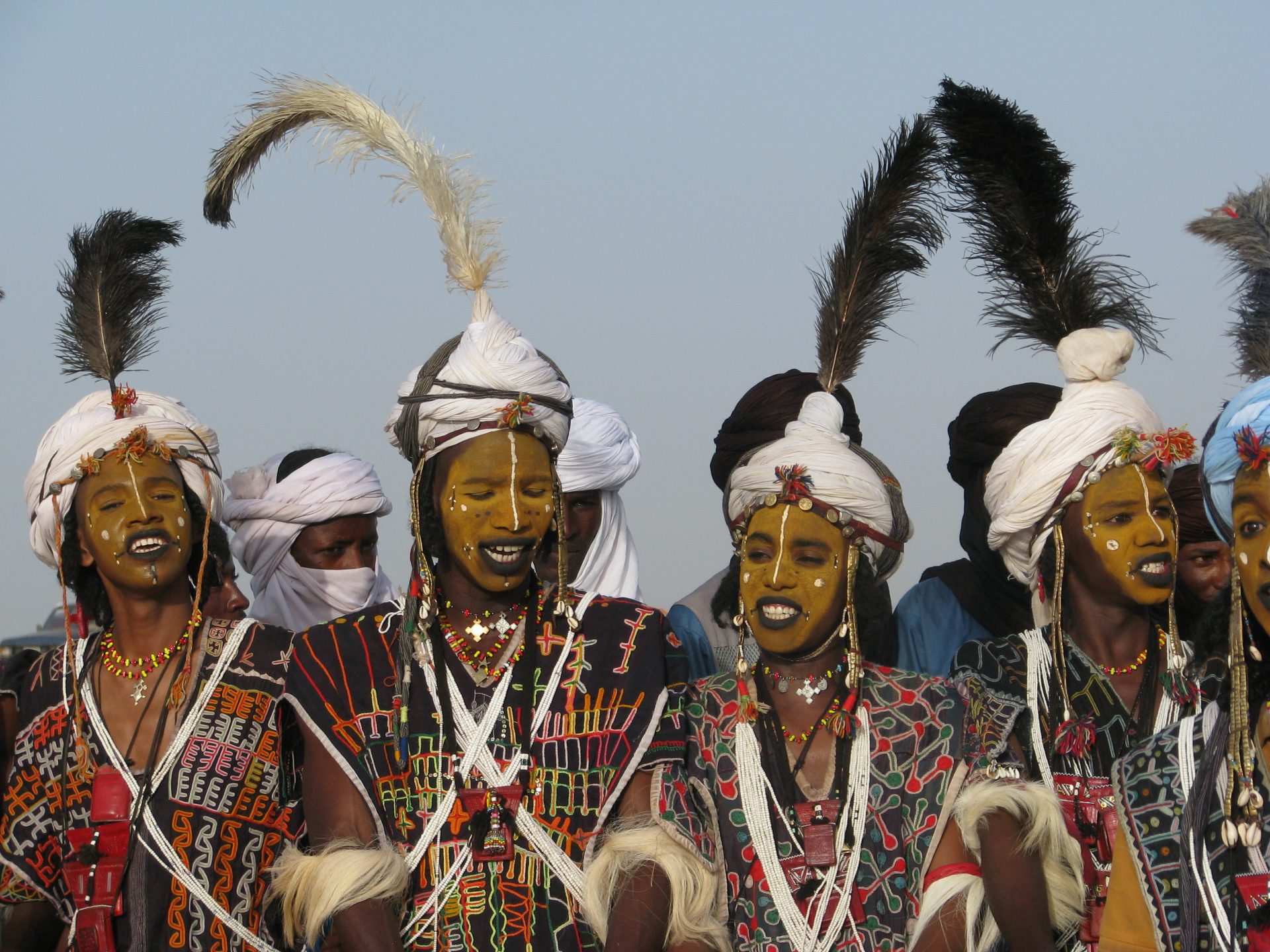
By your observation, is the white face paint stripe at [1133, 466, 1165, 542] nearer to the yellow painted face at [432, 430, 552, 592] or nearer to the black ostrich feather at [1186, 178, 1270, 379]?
the black ostrich feather at [1186, 178, 1270, 379]

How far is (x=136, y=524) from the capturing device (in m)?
4.83

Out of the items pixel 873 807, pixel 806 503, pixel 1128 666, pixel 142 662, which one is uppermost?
pixel 806 503

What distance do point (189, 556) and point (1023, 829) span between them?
8.62 ft

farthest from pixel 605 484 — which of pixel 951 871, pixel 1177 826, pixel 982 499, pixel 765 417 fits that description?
pixel 1177 826

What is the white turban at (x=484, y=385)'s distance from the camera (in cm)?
467

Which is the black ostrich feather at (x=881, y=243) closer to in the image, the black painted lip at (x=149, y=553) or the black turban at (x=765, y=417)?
the black turban at (x=765, y=417)

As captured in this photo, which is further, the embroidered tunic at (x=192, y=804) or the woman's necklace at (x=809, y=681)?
the woman's necklace at (x=809, y=681)

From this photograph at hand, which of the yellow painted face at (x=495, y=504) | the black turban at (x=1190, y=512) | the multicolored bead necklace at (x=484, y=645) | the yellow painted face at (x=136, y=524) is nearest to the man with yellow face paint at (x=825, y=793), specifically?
the multicolored bead necklace at (x=484, y=645)

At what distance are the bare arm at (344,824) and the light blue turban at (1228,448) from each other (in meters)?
2.32

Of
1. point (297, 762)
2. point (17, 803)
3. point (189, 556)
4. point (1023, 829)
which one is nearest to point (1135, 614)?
point (1023, 829)

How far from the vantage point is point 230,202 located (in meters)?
5.15

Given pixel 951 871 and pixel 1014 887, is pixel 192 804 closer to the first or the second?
pixel 951 871

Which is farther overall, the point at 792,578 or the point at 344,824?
the point at 792,578

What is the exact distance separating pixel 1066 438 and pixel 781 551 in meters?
1.02
